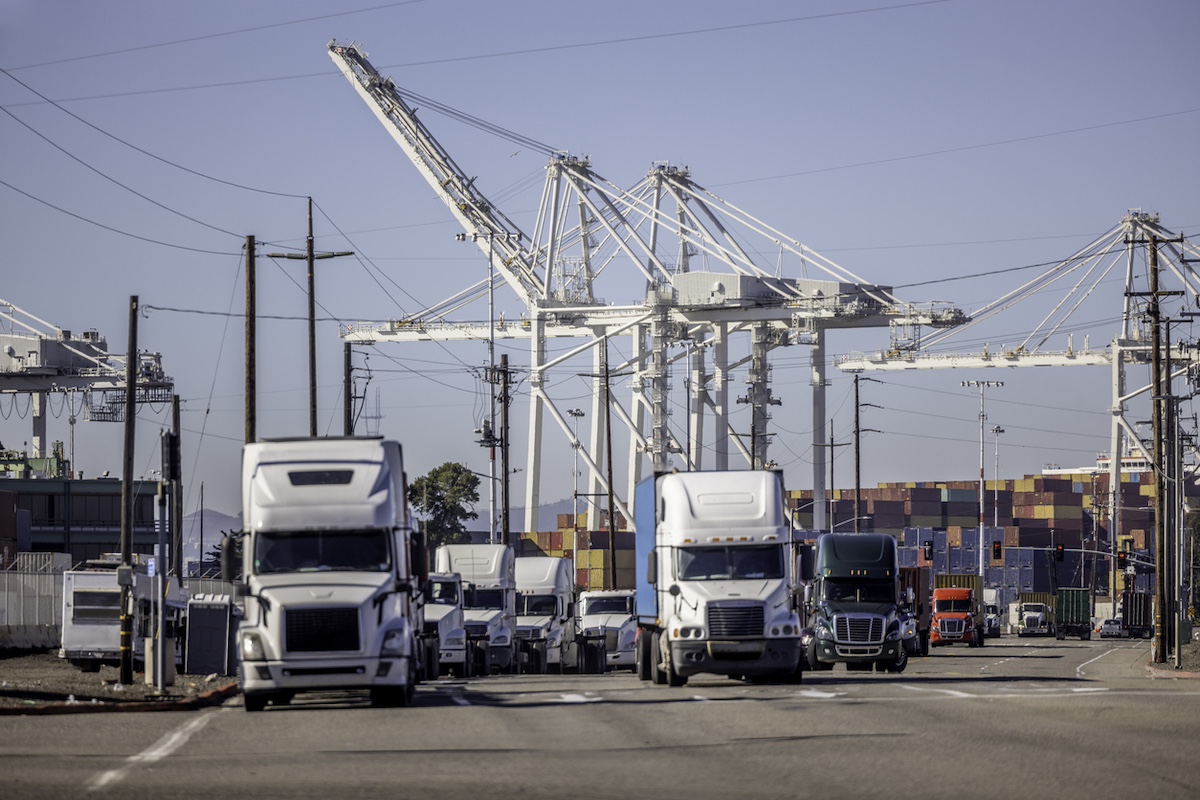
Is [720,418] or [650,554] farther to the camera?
[720,418]

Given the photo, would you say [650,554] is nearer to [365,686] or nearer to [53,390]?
[365,686]

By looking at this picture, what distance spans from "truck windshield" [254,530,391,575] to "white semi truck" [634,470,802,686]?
7179 mm

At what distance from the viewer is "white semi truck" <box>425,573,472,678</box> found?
136ft

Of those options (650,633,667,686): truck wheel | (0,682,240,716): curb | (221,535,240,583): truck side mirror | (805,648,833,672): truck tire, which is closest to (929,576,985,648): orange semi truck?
(805,648,833,672): truck tire

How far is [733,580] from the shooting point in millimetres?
28953

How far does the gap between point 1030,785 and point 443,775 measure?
4.84 meters

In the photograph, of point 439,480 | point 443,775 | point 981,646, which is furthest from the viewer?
point 439,480

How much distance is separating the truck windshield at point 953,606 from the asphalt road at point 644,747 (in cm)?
5013

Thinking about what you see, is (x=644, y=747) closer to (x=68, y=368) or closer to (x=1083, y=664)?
(x=1083, y=664)

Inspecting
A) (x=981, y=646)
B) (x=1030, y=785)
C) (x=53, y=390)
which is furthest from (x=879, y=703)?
(x=53, y=390)

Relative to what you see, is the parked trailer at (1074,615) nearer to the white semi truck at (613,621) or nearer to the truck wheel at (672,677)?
the white semi truck at (613,621)

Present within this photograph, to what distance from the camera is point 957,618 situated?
76062 mm

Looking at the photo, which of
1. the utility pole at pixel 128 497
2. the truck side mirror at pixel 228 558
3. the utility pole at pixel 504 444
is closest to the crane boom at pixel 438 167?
the utility pole at pixel 504 444

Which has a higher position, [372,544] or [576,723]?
[372,544]
